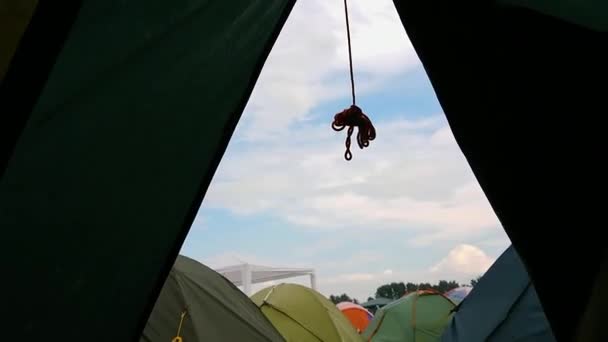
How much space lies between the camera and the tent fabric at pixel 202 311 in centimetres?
204

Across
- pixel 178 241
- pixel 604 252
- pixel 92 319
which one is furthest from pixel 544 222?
pixel 92 319

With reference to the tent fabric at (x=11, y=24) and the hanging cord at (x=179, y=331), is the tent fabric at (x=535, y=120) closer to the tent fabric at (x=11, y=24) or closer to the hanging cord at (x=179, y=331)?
the tent fabric at (x=11, y=24)

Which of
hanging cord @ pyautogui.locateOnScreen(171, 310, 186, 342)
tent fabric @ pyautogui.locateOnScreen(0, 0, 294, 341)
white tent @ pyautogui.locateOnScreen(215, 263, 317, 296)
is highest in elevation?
white tent @ pyautogui.locateOnScreen(215, 263, 317, 296)

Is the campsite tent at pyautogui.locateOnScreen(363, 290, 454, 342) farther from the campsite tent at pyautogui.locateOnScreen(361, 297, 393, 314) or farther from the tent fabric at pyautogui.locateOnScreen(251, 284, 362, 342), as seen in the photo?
the campsite tent at pyautogui.locateOnScreen(361, 297, 393, 314)

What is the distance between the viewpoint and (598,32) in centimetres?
94

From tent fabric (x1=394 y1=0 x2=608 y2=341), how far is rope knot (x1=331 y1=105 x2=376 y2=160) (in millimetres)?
249

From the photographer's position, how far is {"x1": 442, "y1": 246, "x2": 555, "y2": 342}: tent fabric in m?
2.55

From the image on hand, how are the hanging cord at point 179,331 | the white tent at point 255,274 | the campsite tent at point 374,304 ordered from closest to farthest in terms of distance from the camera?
the hanging cord at point 179,331 → the white tent at point 255,274 → the campsite tent at point 374,304

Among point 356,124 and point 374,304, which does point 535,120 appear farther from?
point 374,304

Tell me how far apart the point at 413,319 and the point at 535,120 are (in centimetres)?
330

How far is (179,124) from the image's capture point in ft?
4.19

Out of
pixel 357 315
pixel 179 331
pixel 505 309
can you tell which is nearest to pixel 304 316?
pixel 505 309

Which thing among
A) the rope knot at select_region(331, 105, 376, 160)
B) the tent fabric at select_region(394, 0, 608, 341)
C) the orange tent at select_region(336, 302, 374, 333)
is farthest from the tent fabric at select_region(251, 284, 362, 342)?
the orange tent at select_region(336, 302, 374, 333)

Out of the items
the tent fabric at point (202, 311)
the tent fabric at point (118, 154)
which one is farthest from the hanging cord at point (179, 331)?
the tent fabric at point (118, 154)
